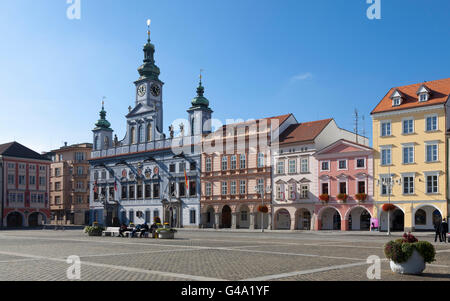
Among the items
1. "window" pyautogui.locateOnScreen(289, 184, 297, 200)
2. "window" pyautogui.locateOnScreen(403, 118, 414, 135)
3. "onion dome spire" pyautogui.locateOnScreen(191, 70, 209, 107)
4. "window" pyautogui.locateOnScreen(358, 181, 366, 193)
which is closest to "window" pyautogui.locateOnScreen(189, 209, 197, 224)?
"onion dome spire" pyautogui.locateOnScreen(191, 70, 209, 107)

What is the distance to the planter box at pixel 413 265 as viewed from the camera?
14.8 meters

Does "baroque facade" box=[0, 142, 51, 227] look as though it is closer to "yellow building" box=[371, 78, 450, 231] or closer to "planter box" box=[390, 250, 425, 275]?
"yellow building" box=[371, 78, 450, 231]

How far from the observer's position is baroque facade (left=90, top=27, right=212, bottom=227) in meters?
69.8

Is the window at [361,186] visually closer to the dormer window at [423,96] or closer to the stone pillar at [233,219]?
the dormer window at [423,96]

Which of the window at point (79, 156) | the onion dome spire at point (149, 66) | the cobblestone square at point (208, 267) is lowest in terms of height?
the cobblestone square at point (208, 267)

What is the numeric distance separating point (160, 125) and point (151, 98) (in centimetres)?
430

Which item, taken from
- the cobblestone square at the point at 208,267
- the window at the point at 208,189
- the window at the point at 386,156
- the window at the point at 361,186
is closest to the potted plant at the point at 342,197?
the window at the point at 361,186

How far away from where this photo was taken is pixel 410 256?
14.8m

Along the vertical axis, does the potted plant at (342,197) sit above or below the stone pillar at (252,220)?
above

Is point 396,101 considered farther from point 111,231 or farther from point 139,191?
point 139,191

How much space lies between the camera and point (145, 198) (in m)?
75.2

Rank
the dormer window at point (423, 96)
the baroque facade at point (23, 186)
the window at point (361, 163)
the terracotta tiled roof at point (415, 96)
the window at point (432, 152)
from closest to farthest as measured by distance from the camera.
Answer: the window at point (432, 152)
the terracotta tiled roof at point (415, 96)
the dormer window at point (423, 96)
the window at point (361, 163)
the baroque facade at point (23, 186)

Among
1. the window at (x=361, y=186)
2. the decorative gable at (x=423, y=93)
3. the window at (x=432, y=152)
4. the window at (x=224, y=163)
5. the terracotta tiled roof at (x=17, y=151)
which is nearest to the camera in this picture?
the window at (x=432, y=152)

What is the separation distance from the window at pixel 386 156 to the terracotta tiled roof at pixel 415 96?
3.94m
